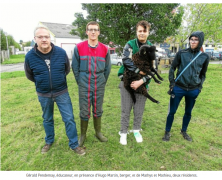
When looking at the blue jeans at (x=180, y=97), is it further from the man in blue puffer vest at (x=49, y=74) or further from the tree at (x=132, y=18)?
the tree at (x=132, y=18)

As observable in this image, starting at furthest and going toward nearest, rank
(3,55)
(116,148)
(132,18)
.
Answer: (3,55) → (132,18) → (116,148)

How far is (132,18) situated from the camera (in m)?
6.39

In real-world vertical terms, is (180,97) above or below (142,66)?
below

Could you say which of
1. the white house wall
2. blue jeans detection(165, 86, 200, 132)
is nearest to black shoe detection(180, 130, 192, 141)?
blue jeans detection(165, 86, 200, 132)

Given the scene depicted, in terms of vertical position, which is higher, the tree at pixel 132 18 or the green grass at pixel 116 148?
the tree at pixel 132 18

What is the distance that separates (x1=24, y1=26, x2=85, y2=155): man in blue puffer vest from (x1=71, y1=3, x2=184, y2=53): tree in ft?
15.4

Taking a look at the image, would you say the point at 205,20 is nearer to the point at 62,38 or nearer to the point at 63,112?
the point at 63,112

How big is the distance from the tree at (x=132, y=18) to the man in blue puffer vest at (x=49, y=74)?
469cm

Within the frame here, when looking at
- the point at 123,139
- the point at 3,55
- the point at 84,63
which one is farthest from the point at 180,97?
the point at 3,55

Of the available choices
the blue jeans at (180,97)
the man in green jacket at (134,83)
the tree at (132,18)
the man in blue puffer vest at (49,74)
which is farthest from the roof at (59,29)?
the blue jeans at (180,97)

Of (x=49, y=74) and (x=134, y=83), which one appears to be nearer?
(x=49, y=74)

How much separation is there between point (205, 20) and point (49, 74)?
1440cm

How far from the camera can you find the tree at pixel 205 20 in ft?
40.1
